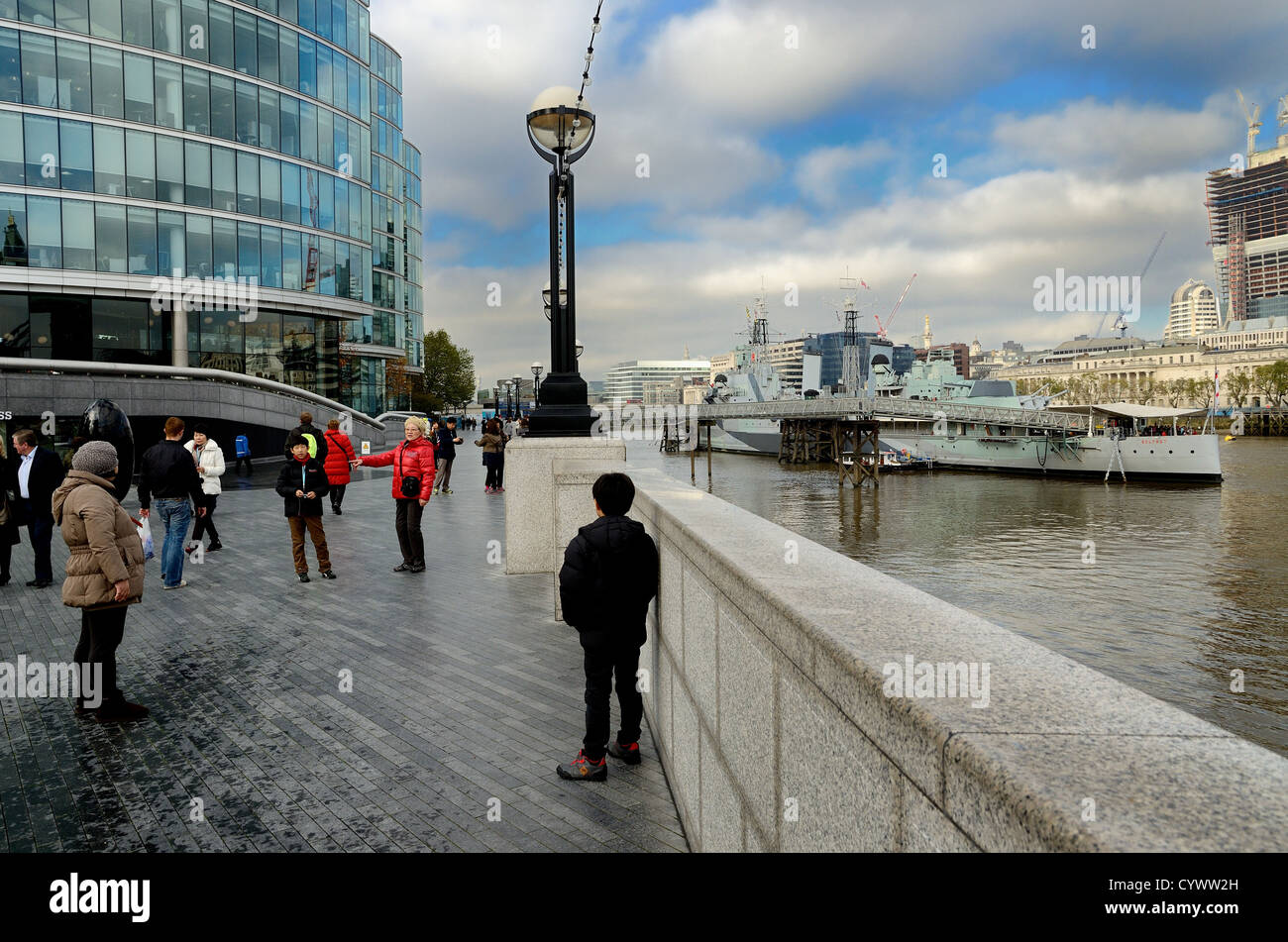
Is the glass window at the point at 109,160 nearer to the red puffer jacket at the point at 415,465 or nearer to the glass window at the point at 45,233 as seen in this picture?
the glass window at the point at 45,233

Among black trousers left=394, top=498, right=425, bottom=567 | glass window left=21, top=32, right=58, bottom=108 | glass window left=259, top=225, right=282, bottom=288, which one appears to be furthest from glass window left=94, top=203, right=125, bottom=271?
black trousers left=394, top=498, right=425, bottom=567

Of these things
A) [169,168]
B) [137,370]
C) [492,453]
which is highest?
[169,168]

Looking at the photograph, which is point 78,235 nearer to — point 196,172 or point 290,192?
point 196,172

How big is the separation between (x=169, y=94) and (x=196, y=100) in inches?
40.8

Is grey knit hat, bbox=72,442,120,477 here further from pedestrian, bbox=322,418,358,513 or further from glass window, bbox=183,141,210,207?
glass window, bbox=183,141,210,207

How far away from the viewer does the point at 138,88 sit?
33312mm

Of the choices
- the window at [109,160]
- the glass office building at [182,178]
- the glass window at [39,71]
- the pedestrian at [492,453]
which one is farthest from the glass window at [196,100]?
the pedestrian at [492,453]

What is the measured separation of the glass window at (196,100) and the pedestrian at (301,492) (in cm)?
3260

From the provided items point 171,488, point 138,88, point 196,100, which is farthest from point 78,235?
point 171,488

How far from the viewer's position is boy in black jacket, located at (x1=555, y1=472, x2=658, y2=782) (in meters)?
4.43

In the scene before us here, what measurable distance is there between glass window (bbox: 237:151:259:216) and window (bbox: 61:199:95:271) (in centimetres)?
596

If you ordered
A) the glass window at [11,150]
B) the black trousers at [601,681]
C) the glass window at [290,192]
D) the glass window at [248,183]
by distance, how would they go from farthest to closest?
the glass window at [290,192]
the glass window at [248,183]
the glass window at [11,150]
the black trousers at [601,681]

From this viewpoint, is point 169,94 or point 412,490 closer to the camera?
point 412,490

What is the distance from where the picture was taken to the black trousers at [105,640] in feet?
18.6
